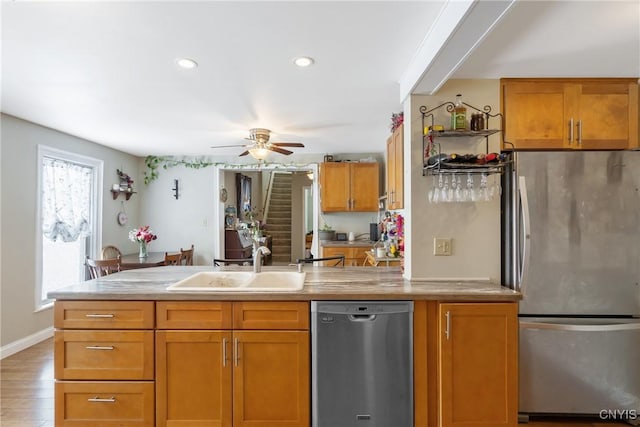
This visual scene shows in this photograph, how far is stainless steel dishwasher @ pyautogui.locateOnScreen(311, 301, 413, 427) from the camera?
191cm

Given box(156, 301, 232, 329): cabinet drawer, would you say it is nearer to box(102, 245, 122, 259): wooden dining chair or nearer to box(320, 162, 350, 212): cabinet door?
box(102, 245, 122, 259): wooden dining chair

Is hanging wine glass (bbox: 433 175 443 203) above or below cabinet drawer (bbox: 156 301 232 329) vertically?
above

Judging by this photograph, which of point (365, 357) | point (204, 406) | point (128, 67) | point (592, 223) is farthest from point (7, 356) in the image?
point (592, 223)

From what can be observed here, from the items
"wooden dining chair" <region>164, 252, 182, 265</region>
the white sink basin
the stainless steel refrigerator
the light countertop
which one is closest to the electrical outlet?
the light countertop

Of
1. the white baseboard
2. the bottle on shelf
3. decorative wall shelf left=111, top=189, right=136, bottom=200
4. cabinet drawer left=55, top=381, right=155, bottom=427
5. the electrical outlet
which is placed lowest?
the white baseboard

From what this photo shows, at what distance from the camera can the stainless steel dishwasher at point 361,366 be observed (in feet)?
6.26

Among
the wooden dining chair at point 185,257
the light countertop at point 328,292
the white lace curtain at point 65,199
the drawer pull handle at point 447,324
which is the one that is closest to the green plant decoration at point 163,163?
the white lace curtain at point 65,199

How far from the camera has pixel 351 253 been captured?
16.2 feet

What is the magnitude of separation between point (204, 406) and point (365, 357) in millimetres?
984

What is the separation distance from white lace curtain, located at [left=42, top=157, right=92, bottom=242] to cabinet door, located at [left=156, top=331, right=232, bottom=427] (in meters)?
2.91

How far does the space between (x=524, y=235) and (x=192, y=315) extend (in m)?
2.12

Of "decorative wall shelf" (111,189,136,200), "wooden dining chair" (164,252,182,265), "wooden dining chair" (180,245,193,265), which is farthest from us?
"decorative wall shelf" (111,189,136,200)

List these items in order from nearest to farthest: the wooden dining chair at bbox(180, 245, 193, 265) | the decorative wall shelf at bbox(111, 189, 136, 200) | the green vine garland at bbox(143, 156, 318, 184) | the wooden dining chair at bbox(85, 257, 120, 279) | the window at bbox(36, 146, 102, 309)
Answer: the wooden dining chair at bbox(85, 257, 120, 279)
the window at bbox(36, 146, 102, 309)
the wooden dining chair at bbox(180, 245, 193, 265)
the decorative wall shelf at bbox(111, 189, 136, 200)
the green vine garland at bbox(143, 156, 318, 184)

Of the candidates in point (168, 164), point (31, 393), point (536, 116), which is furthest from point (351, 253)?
point (31, 393)
